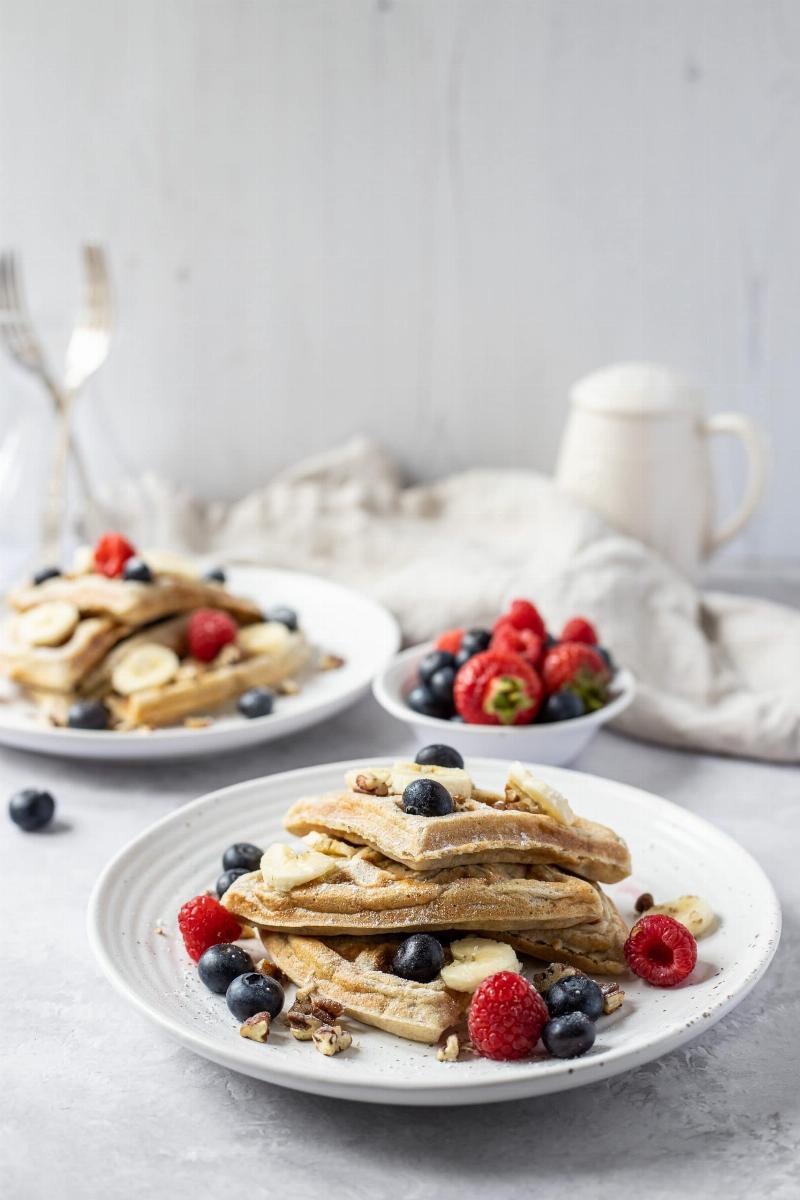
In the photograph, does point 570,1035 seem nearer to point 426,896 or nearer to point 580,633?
point 426,896

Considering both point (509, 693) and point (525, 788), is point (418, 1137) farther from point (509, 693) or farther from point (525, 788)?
point (509, 693)

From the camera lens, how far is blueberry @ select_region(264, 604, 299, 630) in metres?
2.55

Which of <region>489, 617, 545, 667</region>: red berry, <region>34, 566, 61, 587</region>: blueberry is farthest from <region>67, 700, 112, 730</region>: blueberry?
<region>489, 617, 545, 667</region>: red berry

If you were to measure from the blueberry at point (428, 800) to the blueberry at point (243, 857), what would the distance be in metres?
0.25

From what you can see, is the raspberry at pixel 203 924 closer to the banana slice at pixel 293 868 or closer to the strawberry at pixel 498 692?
the banana slice at pixel 293 868

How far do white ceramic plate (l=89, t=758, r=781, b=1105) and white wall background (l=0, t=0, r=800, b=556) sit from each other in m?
1.62

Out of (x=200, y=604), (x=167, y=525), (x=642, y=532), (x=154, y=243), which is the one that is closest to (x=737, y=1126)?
(x=200, y=604)

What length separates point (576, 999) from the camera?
137cm

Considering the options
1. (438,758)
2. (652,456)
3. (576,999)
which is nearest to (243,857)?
(438,758)

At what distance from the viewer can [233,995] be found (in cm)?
141

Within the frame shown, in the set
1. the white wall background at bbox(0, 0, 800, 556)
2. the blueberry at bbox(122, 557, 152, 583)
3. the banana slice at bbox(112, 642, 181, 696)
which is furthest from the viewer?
the white wall background at bbox(0, 0, 800, 556)

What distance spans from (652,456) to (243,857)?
1.48m

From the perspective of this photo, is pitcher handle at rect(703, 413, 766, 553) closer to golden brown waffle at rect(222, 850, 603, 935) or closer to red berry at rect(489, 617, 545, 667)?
red berry at rect(489, 617, 545, 667)

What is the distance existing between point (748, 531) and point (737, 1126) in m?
2.27
